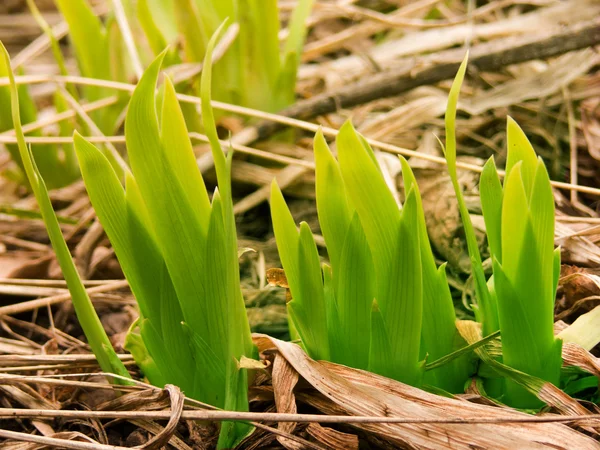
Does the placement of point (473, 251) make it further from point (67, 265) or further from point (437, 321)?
point (67, 265)

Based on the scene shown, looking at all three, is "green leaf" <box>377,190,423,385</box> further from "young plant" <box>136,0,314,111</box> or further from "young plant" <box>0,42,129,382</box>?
"young plant" <box>136,0,314,111</box>

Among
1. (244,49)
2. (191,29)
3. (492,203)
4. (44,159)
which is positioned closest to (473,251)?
(492,203)

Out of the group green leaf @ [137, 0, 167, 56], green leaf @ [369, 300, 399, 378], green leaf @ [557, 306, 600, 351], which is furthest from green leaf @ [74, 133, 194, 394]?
green leaf @ [137, 0, 167, 56]

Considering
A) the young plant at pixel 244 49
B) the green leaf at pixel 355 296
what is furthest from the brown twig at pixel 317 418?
the young plant at pixel 244 49

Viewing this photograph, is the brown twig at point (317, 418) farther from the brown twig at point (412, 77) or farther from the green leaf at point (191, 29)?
the green leaf at point (191, 29)

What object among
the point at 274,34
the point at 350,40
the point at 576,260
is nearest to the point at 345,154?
the point at 576,260
